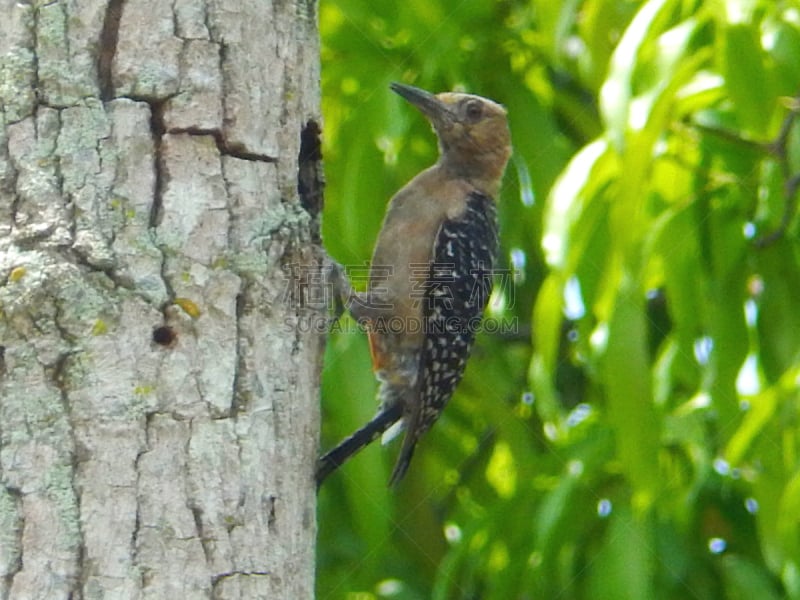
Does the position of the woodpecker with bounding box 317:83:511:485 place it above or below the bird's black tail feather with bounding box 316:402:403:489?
above

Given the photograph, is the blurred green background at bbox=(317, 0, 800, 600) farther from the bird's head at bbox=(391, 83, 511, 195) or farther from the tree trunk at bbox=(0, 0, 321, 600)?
the tree trunk at bbox=(0, 0, 321, 600)

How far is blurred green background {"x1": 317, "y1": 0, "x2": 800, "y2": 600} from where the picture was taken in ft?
10.8

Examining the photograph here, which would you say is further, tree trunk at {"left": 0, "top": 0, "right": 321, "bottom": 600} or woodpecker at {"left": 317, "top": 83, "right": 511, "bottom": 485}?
woodpecker at {"left": 317, "top": 83, "right": 511, "bottom": 485}

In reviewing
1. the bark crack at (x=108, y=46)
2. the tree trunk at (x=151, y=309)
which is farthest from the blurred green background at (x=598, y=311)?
the bark crack at (x=108, y=46)

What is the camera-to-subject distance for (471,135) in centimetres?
457

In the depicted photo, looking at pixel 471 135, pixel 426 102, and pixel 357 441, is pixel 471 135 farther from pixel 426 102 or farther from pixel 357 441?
pixel 357 441

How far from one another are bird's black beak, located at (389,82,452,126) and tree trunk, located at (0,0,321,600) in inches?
59.6

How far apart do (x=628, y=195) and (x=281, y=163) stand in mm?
1016

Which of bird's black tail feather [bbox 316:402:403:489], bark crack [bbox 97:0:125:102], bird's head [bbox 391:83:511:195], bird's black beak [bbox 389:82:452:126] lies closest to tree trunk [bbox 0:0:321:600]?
bark crack [bbox 97:0:125:102]

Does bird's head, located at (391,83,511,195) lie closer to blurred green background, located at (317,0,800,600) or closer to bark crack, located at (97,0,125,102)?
blurred green background, located at (317,0,800,600)

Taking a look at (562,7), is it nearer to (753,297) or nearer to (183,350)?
(753,297)

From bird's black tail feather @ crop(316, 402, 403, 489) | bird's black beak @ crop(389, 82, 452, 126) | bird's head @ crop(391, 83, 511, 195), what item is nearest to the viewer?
bird's black tail feather @ crop(316, 402, 403, 489)

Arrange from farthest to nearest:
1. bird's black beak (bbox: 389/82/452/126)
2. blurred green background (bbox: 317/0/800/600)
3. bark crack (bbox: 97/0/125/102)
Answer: bird's black beak (bbox: 389/82/452/126) < blurred green background (bbox: 317/0/800/600) < bark crack (bbox: 97/0/125/102)

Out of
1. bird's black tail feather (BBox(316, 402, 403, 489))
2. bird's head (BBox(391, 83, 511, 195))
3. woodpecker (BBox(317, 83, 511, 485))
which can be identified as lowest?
bird's black tail feather (BBox(316, 402, 403, 489))
